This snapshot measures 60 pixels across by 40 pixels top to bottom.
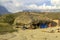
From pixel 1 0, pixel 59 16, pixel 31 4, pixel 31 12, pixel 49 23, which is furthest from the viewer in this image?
pixel 59 16

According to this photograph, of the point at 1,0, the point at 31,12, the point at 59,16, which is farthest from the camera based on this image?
the point at 59,16

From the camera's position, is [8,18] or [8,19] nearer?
[8,19]

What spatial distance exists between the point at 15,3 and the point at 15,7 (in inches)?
15.6

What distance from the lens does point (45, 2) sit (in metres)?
16.4

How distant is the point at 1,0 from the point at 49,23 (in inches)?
222

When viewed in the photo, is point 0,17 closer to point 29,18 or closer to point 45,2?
point 29,18

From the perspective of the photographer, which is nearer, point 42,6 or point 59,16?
point 42,6

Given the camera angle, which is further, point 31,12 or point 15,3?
point 31,12

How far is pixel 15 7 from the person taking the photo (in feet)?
53.9

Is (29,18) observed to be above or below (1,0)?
below

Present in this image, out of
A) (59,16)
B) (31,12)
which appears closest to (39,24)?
(31,12)

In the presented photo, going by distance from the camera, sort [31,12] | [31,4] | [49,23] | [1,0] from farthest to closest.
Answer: [31,12], [49,23], [31,4], [1,0]

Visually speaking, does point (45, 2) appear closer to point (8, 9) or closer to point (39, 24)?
point (39, 24)

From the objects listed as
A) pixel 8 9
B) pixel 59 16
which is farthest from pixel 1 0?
pixel 59 16
